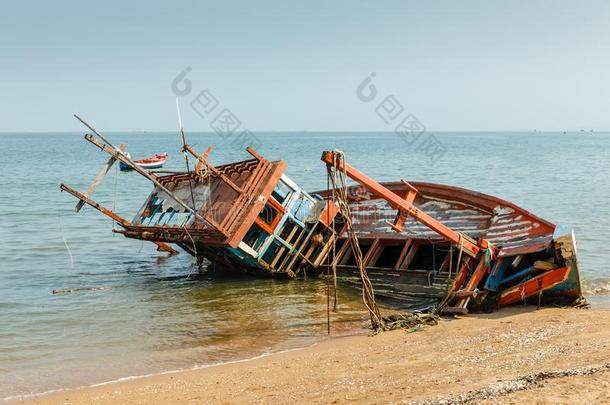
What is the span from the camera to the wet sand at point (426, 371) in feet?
22.2

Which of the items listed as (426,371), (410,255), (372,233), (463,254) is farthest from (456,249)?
(426,371)

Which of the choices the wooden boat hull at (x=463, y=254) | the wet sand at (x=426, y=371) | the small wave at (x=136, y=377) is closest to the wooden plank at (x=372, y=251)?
the wooden boat hull at (x=463, y=254)

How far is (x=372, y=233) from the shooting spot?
16.0 m

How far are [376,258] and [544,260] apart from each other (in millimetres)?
4458

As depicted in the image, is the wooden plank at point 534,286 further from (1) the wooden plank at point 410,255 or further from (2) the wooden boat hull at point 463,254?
(1) the wooden plank at point 410,255

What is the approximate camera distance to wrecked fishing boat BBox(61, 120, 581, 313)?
39.5 ft

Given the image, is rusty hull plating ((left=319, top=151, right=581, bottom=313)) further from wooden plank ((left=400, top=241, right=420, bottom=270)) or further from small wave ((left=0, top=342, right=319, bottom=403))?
small wave ((left=0, top=342, right=319, bottom=403))

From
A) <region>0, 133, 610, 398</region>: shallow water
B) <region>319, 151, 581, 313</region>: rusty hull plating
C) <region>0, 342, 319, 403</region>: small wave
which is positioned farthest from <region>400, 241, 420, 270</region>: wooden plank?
<region>0, 342, 319, 403</region>: small wave

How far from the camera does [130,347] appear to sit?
1153 cm

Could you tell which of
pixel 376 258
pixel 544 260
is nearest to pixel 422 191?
pixel 376 258

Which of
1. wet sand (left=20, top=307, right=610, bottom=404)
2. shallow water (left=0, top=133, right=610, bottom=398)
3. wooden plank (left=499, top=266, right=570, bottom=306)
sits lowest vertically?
shallow water (left=0, top=133, right=610, bottom=398)

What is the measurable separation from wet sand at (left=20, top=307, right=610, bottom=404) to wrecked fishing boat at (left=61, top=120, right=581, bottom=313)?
1.20 m

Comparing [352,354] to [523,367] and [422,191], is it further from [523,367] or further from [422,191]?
[422,191]

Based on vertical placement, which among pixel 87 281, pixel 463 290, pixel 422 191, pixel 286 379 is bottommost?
pixel 87 281
